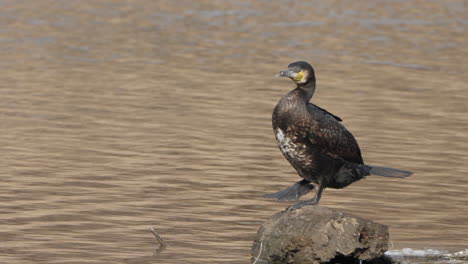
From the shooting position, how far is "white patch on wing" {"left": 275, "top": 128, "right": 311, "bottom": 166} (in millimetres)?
9664

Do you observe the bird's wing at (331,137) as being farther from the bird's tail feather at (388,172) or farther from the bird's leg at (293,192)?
the bird's leg at (293,192)

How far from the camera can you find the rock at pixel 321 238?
947cm

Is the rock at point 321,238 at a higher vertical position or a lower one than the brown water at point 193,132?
higher

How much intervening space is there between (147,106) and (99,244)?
963 centimetres

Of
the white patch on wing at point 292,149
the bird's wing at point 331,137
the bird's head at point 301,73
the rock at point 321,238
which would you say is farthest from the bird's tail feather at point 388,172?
the bird's head at point 301,73

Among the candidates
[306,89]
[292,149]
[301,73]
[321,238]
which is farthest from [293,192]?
[301,73]

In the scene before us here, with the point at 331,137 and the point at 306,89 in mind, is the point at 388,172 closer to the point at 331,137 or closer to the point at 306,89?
the point at 331,137

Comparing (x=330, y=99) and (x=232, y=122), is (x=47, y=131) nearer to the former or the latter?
(x=232, y=122)

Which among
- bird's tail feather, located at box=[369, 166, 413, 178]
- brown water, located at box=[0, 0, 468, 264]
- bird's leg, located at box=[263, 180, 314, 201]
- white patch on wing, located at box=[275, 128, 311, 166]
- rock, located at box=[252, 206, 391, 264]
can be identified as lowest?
brown water, located at box=[0, 0, 468, 264]

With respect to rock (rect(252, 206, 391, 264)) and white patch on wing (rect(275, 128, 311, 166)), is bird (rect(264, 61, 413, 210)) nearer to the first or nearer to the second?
white patch on wing (rect(275, 128, 311, 166))

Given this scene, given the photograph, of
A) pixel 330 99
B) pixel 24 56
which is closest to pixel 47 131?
pixel 330 99

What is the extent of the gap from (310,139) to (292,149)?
0.59ft

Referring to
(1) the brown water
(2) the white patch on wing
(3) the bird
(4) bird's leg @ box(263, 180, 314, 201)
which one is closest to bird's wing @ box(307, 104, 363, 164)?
(3) the bird

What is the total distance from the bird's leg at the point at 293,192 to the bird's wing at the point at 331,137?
0.49 meters
